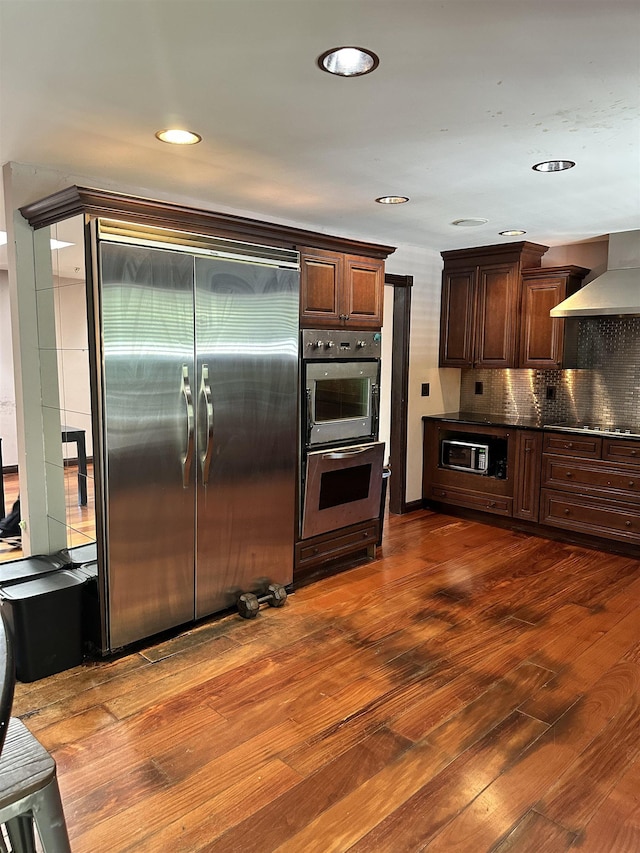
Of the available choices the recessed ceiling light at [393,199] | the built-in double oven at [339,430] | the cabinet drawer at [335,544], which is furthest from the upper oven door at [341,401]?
the recessed ceiling light at [393,199]

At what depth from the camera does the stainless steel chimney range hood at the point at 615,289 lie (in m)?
4.40

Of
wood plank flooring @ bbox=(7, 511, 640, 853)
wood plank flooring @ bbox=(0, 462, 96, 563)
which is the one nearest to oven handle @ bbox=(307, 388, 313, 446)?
wood plank flooring @ bbox=(7, 511, 640, 853)

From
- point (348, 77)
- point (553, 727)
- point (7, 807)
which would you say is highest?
point (348, 77)

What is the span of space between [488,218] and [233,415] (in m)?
2.36

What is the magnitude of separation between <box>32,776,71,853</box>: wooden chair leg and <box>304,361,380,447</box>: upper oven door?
2769 millimetres

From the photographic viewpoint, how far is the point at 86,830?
73.4 inches

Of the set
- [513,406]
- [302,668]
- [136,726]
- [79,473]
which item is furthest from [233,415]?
[513,406]

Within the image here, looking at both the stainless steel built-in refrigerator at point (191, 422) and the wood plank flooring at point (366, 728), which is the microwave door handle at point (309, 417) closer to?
the stainless steel built-in refrigerator at point (191, 422)

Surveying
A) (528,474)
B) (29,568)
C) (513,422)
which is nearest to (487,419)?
(513,422)

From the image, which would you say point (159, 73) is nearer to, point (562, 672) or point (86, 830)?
point (86, 830)

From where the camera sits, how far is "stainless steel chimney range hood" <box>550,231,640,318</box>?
440cm

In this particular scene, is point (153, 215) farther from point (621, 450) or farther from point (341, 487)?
point (621, 450)

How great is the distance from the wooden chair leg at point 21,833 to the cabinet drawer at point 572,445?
4.39 meters

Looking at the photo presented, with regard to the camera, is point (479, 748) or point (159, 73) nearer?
point (159, 73)
